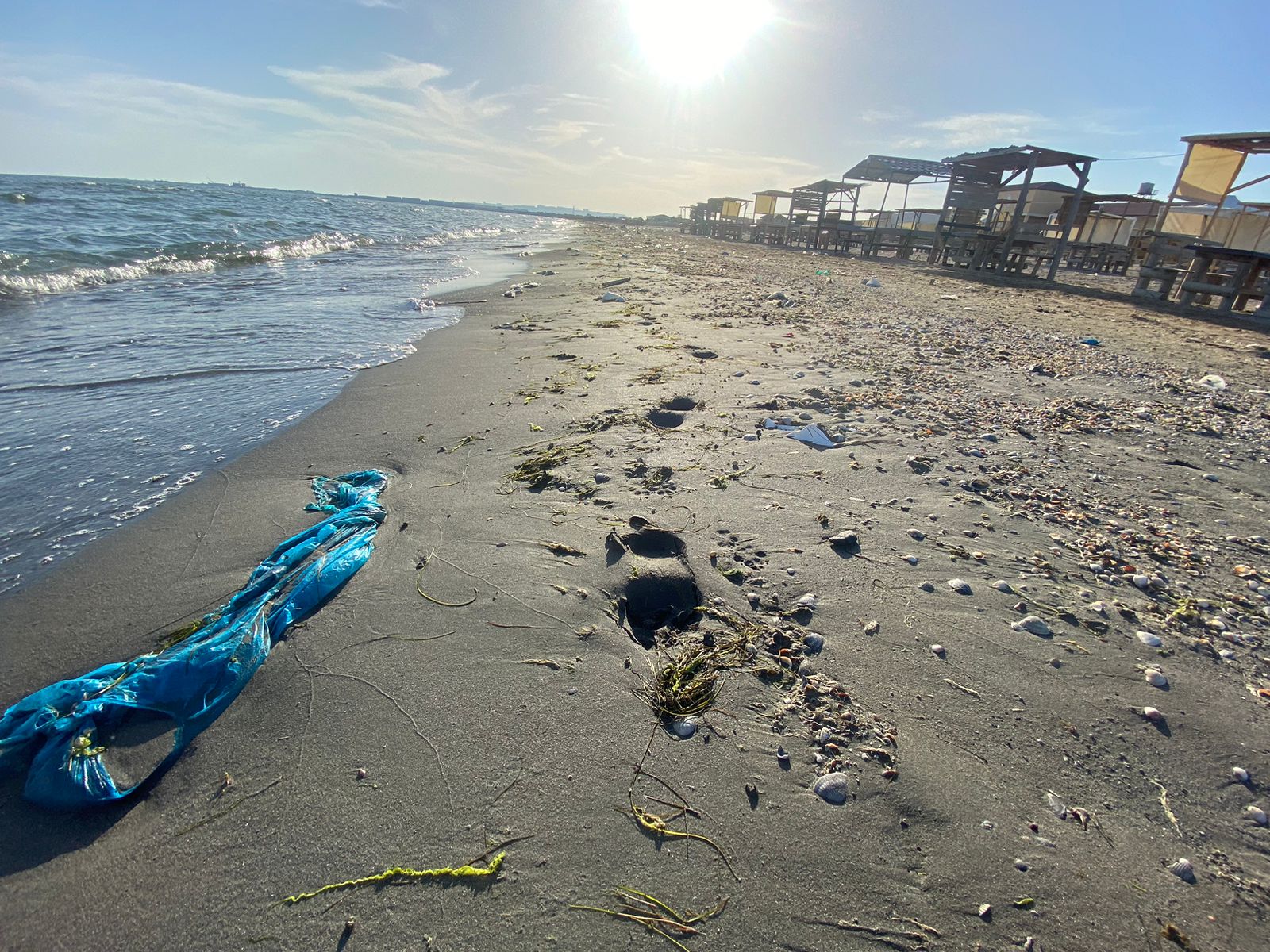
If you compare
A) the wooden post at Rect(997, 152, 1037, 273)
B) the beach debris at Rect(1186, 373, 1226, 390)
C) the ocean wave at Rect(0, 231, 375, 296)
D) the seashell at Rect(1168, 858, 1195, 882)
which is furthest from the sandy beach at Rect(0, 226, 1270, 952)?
the wooden post at Rect(997, 152, 1037, 273)

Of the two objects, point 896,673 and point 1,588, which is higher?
point 896,673

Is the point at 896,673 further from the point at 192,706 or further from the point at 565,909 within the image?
the point at 192,706

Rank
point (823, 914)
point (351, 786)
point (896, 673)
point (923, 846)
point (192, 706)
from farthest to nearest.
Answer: point (896, 673) → point (192, 706) → point (351, 786) → point (923, 846) → point (823, 914)

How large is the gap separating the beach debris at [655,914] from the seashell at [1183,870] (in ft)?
4.24

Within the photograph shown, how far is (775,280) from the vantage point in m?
14.6

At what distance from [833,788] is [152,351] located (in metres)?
8.76

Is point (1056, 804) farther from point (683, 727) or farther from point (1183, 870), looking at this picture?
point (683, 727)

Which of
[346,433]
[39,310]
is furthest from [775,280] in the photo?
[39,310]

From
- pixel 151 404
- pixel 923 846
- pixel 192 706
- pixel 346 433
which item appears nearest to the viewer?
pixel 923 846

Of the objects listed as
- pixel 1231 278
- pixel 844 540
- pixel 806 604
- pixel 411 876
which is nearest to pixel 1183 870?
pixel 806 604

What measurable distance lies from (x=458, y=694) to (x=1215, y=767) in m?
2.69

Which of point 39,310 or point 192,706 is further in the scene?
point 39,310

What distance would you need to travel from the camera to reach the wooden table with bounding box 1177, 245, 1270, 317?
10.3 meters

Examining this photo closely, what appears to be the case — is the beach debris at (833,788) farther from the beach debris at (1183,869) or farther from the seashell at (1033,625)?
the seashell at (1033,625)
